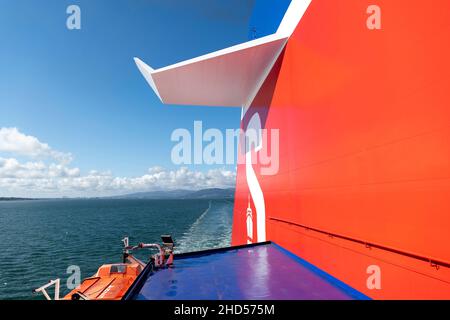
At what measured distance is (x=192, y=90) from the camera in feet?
36.4

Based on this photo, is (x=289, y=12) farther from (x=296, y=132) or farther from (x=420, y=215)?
(x=420, y=215)

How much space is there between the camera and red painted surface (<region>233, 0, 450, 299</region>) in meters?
2.73

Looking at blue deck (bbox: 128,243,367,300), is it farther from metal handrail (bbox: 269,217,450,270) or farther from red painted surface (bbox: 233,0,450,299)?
metal handrail (bbox: 269,217,450,270)

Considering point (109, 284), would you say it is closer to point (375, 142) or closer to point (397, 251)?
point (397, 251)

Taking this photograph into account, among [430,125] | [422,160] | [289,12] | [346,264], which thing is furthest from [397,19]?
[289,12]

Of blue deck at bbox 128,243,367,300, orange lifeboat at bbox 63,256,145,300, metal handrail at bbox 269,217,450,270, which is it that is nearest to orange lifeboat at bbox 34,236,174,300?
orange lifeboat at bbox 63,256,145,300

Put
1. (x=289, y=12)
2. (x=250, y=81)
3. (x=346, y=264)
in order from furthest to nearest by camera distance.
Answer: (x=250, y=81), (x=289, y=12), (x=346, y=264)

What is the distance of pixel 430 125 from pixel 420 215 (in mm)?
1020

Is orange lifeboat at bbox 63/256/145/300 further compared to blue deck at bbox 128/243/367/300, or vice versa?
orange lifeboat at bbox 63/256/145/300

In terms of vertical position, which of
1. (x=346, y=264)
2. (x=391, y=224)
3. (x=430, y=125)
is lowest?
(x=346, y=264)

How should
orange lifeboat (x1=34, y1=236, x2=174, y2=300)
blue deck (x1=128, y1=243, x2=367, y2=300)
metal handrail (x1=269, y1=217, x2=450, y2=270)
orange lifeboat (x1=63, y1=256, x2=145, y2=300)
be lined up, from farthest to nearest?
orange lifeboat (x1=63, y1=256, x2=145, y2=300), orange lifeboat (x1=34, y1=236, x2=174, y2=300), blue deck (x1=128, y1=243, x2=367, y2=300), metal handrail (x1=269, y1=217, x2=450, y2=270)

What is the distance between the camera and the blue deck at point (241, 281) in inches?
165

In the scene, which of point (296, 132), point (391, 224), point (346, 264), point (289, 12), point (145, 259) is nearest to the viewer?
point (391, 224)

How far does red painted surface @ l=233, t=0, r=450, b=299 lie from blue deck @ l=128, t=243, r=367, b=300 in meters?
0.36
